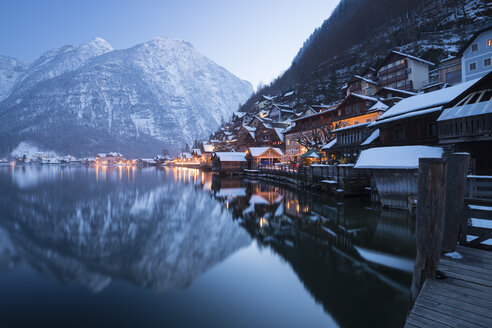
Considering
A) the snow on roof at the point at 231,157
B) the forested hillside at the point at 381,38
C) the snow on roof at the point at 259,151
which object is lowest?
the snow on roof at the point at 231,157

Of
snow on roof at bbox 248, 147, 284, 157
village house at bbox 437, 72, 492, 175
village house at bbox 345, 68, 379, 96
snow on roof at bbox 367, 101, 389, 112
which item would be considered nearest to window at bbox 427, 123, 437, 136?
village house at bbox 437, 72, 492, 175

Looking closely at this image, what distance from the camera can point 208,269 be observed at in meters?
11.0

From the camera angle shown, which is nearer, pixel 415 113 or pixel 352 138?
pixel 415 113

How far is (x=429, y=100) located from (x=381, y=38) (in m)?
86.4

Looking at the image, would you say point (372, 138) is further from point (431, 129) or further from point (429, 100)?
point (429, 100)

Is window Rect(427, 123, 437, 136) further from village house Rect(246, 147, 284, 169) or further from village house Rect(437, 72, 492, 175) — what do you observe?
village house Rect(246, 147, 284, 169)

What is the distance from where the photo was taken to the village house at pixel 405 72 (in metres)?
53.1

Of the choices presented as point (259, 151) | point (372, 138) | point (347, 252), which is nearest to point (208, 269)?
point (347, 252)

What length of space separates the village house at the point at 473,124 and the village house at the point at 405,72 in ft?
135

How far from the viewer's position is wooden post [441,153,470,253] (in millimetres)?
4840

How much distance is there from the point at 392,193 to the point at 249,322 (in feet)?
54.3

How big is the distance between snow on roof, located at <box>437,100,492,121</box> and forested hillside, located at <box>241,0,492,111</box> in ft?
194

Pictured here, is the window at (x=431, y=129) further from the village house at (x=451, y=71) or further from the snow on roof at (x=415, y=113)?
the village house at (x=451, y=71)

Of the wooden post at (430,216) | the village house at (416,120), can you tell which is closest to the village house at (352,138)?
the village house at (416,120)
